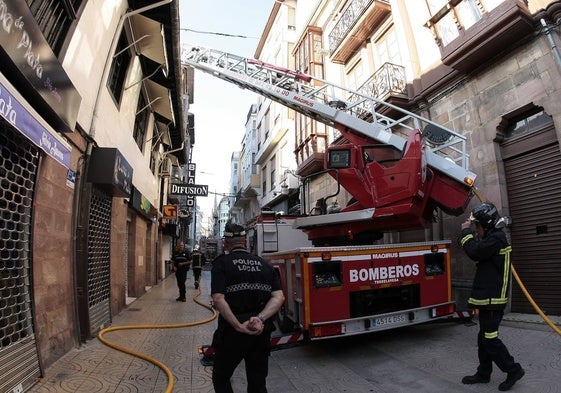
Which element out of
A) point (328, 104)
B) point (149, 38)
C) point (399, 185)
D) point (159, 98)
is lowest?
point (399, 185)

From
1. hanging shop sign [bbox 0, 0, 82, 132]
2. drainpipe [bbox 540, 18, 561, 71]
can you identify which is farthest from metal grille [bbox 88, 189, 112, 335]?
drainpipe [bbox 540, 18, 561, 71]

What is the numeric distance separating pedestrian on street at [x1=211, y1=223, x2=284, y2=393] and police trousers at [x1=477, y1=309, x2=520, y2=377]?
2.25m

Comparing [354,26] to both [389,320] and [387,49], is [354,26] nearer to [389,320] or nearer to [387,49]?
[387,49]

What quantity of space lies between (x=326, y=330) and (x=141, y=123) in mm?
9488

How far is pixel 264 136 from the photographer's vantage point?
28.5 m

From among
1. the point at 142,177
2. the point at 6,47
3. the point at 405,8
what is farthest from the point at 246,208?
the point at 6,47

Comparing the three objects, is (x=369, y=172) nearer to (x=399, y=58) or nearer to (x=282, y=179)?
(x=399, y=58)

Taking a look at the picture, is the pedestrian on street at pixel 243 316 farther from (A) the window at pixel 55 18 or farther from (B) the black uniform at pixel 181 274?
(B) the black uniform at pixel 181 274

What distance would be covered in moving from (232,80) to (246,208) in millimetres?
27454

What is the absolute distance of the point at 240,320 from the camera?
9.22 ft

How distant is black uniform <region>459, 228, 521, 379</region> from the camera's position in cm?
364

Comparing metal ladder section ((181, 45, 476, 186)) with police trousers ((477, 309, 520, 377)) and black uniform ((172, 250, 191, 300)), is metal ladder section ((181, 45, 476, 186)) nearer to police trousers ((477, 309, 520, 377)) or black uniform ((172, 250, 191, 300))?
police trousers ((477, 309, 520, 377))

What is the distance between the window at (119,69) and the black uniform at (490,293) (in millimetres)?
7668

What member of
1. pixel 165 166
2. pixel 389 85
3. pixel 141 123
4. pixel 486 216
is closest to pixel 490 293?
pixel 486 216
